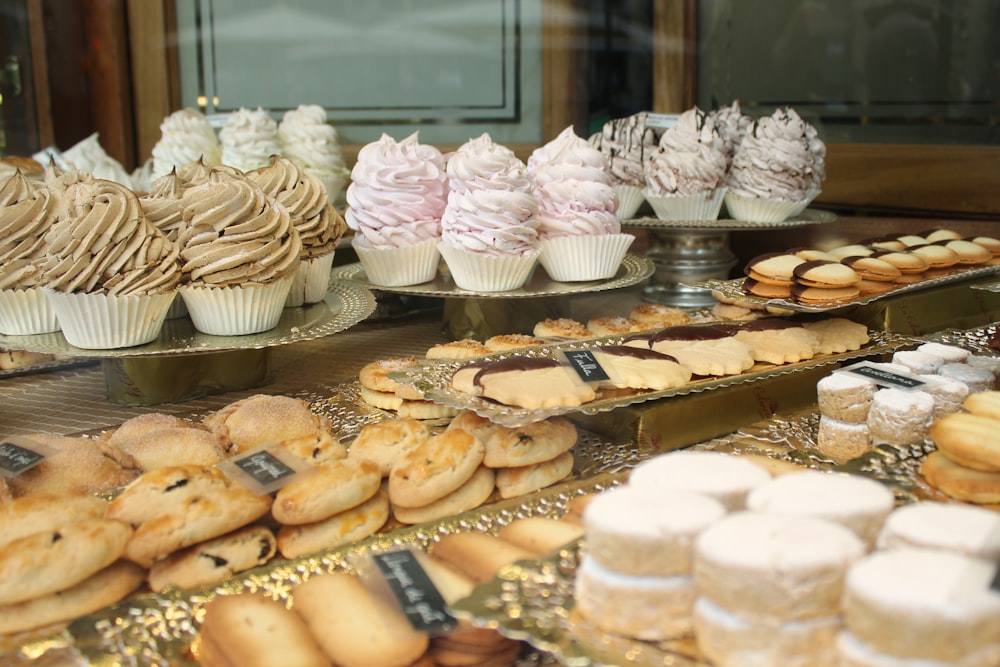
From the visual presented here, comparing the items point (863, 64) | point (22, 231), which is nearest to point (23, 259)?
point (22, 231)

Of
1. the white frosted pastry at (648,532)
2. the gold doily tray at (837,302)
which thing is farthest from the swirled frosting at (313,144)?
the white frosted pastry at (648,532)

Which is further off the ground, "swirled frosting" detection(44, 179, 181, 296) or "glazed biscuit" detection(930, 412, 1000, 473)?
"swirled frosting" detection(44, 179, 181, 296)

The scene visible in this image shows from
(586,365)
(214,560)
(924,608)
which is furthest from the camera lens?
(586,365)

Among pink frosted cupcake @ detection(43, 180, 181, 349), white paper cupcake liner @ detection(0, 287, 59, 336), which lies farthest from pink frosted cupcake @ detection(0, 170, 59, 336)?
pink frosted cupcake @ detection(43, 180, 181, 349)

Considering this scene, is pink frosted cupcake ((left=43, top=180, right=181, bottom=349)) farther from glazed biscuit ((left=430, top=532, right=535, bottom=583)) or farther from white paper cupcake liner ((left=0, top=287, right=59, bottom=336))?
glazed biscuit ((left=430, top=532, right=535, bottom=583))

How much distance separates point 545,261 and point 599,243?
0.49ft

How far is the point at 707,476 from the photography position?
3.38 feet

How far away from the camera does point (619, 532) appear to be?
91 centimetres

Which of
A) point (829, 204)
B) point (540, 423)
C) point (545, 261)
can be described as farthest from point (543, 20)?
point (540, 423)

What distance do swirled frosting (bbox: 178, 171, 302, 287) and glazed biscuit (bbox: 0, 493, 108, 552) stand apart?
0.72 meters

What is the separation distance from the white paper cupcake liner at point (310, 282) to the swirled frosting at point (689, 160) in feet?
4.25

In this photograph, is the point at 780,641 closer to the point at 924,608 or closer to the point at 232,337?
the point at 924,608

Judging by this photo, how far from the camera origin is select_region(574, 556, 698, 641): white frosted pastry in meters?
0.93

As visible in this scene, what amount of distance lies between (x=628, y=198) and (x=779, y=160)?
537mm
